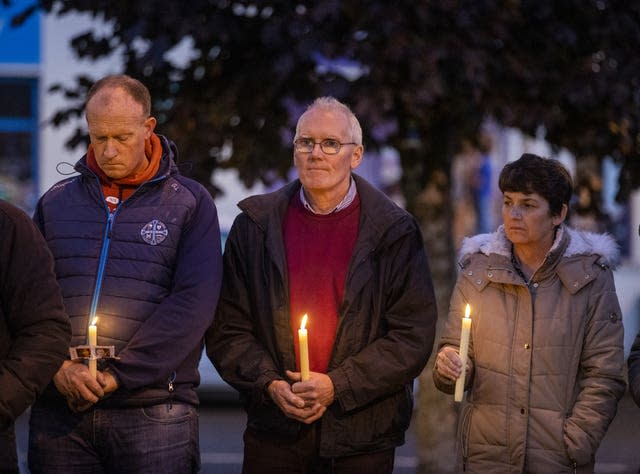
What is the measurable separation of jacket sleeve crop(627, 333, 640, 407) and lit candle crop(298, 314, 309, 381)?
1069 millimetres

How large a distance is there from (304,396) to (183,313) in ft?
1.63

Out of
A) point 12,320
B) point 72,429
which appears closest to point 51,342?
point 12,320

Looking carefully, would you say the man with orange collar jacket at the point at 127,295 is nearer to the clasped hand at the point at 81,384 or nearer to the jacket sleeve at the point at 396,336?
the clasped hand at the point at 81,384

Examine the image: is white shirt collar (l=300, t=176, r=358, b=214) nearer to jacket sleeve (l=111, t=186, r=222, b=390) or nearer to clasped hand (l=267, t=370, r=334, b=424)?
jacket sleeve (l=111, t=186, r=222, b=390)

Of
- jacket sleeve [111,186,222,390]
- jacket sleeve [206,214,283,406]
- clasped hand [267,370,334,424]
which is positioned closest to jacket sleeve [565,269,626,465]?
clasped hand [267,370,334,424]

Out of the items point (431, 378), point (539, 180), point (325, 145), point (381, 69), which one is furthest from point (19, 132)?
point (539, 180)

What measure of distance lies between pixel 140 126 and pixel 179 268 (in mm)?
524

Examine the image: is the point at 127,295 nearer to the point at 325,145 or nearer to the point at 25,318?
the point at 25,318

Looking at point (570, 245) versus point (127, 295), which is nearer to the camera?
point (127, 295)

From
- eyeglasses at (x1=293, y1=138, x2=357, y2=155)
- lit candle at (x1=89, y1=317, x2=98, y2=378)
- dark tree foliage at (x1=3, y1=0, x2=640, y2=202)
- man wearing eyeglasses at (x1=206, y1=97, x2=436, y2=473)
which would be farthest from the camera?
dark tree foliage at (x1=3, y1=0, x2=640, y2=202)

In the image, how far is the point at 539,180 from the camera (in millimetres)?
4410

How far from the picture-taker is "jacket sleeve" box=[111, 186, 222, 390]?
414cm

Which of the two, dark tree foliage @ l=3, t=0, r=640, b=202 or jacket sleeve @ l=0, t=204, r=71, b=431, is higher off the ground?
dark tree foliage @ l=3, t=0, r=640, b=202

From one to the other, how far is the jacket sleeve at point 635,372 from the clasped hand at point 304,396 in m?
1.00
